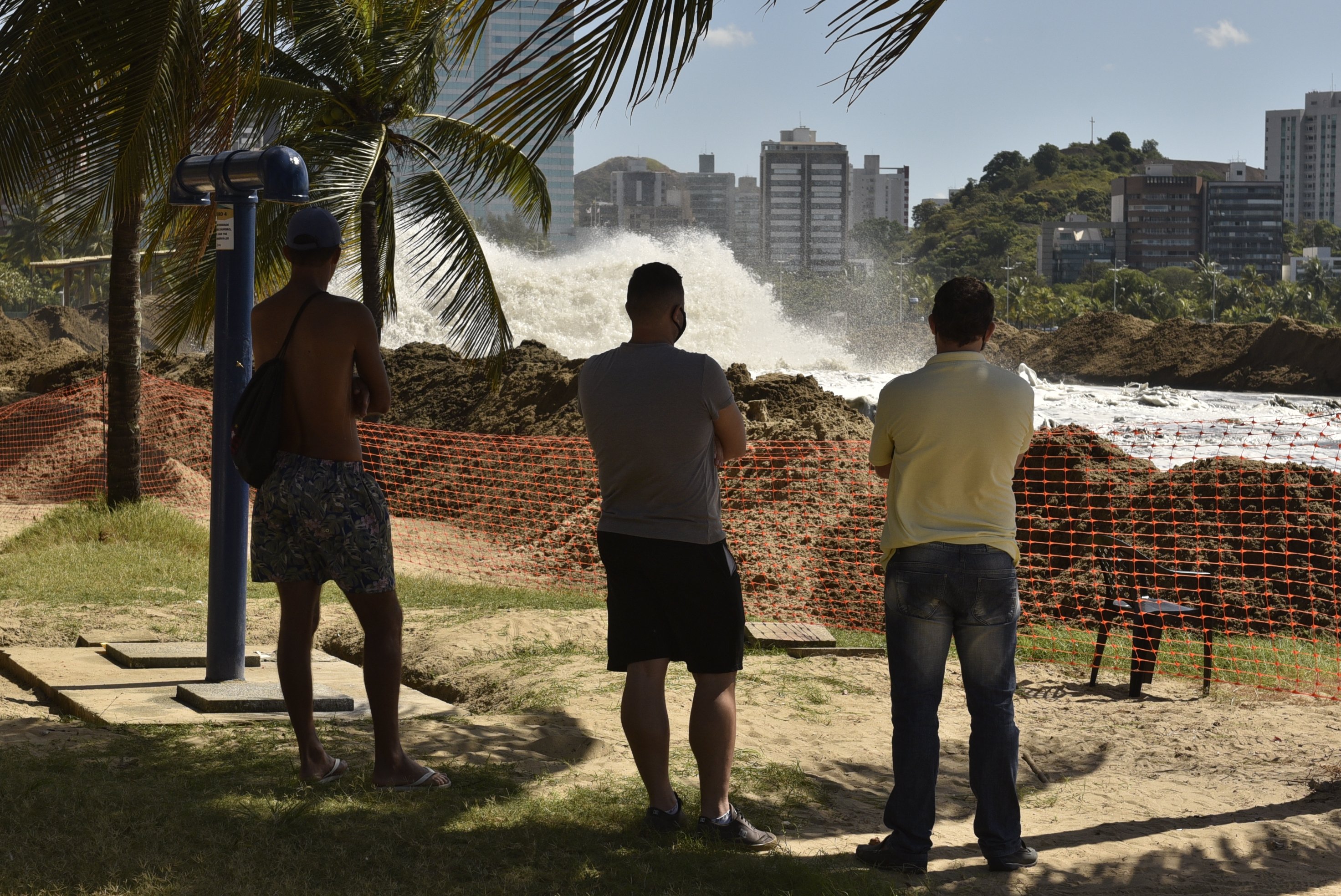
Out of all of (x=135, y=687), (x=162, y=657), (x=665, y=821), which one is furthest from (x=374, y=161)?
(x=665, y=821)

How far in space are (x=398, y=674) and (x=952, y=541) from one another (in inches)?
64.9

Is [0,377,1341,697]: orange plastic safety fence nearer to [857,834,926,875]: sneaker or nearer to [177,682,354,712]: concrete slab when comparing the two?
[857,834,926,875]: sneaker

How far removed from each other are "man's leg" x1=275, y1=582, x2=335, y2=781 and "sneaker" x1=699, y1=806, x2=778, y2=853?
117 centimetres

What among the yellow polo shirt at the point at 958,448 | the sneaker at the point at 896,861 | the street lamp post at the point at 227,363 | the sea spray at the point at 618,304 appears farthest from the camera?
the sea spray at the point at 618,304

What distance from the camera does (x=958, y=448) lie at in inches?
126

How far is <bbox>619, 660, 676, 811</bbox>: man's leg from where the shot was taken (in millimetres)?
3355

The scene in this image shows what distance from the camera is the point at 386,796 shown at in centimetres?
358

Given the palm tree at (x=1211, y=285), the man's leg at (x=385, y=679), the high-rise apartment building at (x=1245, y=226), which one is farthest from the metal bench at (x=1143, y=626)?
the high-rise apartment building at (x=1245, y=226)

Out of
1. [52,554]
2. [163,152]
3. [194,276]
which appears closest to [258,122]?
[194,276]

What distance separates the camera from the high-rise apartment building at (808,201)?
595 ft

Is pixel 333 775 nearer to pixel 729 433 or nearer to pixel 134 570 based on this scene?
pixel 729 433

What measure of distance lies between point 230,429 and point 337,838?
2335 mm

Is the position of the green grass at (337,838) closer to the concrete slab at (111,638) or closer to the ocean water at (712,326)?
the concrete slab at (111,638)

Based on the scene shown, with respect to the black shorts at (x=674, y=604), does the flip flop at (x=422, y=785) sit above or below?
below
